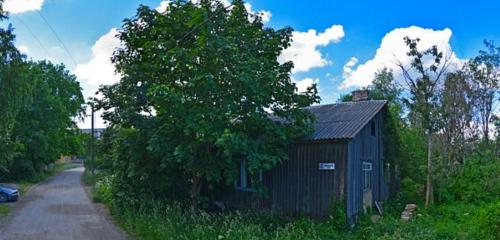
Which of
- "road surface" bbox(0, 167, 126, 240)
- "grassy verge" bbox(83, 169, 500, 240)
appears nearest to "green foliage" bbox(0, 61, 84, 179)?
"road surface" bbox(0, 167, 126, 240)

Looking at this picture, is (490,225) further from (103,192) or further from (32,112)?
(32,112)

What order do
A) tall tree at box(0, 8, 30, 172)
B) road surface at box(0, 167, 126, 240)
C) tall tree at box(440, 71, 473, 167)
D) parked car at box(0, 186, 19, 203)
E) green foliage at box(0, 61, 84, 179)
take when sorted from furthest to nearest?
1. green foliage at box(0, 61, 84, 179)
2. parked car at box(0, 186, 19, 203)
3. tall tree at box(440, 71, 473, 167)
4. tall tree at box(0, 8, 30, 172)
5. road surface at box(0, 167, 126, 240)

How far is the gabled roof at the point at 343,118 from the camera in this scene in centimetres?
1543

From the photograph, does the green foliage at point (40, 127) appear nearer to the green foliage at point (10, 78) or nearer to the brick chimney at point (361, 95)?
the green foliage at point (10, 78)

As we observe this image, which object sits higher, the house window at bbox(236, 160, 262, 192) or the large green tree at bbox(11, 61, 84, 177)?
the large green tree at bbox(11, 61, 84, 177)

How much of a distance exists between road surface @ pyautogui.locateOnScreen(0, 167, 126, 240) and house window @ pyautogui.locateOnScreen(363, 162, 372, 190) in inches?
332

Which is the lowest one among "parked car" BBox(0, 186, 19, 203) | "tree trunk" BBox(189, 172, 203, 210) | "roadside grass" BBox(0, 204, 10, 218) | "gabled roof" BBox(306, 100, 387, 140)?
"roadside grass" BBox(0, 204, 10, 218)

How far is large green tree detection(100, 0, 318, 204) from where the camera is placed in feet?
43.8

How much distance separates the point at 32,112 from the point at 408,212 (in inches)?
1326

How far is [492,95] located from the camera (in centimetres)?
2677

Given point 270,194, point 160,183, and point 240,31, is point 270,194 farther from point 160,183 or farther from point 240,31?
point 240,31

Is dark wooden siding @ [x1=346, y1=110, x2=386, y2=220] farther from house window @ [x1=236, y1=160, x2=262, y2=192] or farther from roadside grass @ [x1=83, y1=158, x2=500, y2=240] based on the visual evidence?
house window @ [x1=236, y1=160, x2=262, y2=192]

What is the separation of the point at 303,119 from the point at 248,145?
2410 mm

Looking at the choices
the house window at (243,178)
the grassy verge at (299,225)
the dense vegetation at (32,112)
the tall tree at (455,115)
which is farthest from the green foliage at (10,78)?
the tall tree at (455,115)
